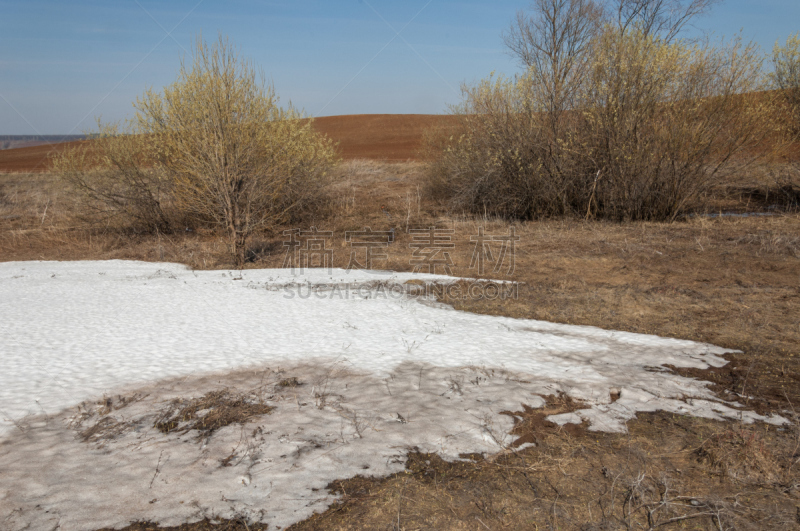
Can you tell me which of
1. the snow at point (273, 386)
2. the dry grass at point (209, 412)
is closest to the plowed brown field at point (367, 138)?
the snow at point (273, 386)

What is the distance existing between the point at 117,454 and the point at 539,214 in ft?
44.3

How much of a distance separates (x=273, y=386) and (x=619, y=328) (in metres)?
4.58

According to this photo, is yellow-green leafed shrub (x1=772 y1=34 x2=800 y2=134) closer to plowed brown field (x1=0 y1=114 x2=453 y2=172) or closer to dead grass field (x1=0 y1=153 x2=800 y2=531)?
dead grass field (x1=0 y1=153 x2=800 y2=531)

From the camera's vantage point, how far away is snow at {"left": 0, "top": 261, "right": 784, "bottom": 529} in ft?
10.1

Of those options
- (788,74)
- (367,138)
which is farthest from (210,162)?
(367,138)

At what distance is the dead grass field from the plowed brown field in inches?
797

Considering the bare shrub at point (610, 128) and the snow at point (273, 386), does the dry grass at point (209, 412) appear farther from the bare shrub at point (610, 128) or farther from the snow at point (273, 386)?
the bare shrub at point (610, 128)

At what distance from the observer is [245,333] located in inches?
246

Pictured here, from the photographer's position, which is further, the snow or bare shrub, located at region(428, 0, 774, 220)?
bare shrub, located at region(428, 0, 774, 220)

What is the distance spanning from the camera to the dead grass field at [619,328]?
2.95 m

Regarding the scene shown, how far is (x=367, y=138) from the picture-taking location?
4709 cm

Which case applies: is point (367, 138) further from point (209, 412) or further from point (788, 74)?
point (209, 412)

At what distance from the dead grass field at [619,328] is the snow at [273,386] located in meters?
0.23

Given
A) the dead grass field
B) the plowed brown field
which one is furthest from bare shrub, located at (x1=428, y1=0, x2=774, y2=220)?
the plowed brown field
